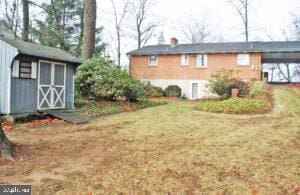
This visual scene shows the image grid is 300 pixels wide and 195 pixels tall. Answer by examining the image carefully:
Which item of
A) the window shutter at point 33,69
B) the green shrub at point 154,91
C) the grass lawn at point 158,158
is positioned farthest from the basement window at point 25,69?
the green shrub at point 154,91

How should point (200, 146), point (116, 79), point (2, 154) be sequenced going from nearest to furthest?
point (2, 154), point (200, 146), point (116, 79)

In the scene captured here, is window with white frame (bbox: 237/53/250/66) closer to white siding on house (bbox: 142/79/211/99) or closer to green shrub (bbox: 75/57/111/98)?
white siding on house (bbox: 142/79/211/99)

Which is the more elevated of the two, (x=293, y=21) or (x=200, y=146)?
(x=293, y=21)

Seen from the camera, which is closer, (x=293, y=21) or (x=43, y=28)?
(x=43, y=28)

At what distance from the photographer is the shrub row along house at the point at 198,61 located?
28.2 m

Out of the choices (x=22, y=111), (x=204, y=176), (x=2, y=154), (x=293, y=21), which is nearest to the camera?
(x=204, y=176)

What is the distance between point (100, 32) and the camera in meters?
37.1

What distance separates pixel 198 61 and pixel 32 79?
62.3 ft

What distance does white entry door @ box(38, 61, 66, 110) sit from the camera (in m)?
14.2

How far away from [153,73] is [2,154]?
25.1 meters

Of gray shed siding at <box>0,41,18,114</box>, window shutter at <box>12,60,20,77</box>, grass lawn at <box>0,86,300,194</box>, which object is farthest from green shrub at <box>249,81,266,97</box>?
gray shed siding at <box>0,41,18,114</box>

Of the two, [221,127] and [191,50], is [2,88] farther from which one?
[191,50]

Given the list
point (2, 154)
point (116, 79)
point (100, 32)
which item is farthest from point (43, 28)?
point (2, 154)

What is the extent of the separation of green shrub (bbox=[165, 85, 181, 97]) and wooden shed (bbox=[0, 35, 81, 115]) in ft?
47.9
